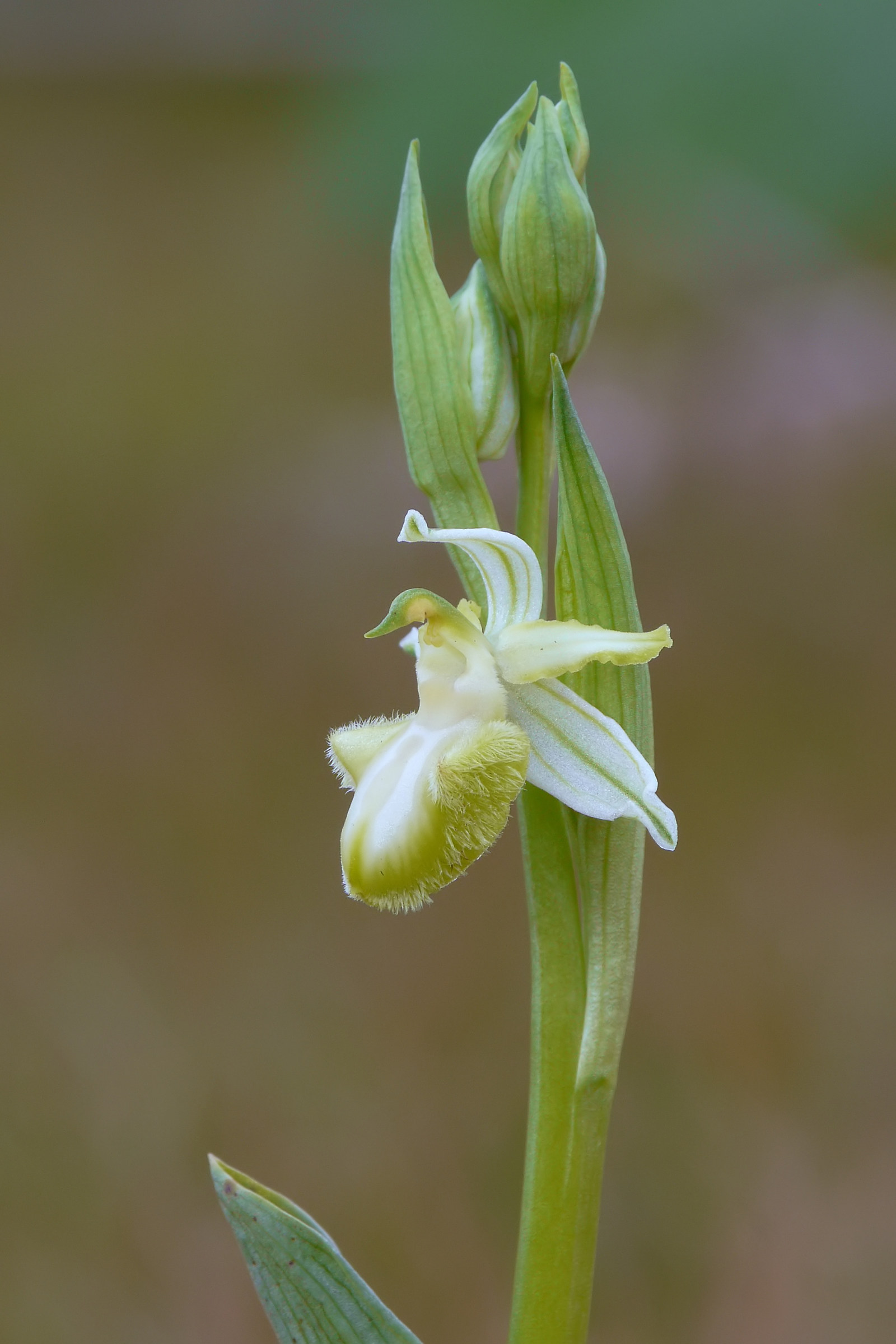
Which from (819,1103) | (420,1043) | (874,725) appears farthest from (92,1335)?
(874,725)

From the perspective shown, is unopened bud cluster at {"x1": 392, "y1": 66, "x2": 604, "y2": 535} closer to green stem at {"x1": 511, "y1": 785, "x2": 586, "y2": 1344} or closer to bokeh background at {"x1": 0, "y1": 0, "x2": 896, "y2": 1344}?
green stem at {"x1": 511, "y1": 785, "x2": 586, "y2": 1344}

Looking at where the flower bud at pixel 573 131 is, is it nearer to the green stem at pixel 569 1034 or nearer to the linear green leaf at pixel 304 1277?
the green stem at pixel 569 1034

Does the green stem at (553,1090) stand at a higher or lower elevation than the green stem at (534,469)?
lower

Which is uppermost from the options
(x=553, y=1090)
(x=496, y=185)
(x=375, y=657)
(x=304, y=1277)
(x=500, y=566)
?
(x=496, y=185)

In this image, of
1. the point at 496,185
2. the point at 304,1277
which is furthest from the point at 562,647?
the point at 304,1277

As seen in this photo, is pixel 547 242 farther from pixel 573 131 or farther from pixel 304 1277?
pixel 304 1277

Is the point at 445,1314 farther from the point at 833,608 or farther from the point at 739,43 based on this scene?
the point at 739,43

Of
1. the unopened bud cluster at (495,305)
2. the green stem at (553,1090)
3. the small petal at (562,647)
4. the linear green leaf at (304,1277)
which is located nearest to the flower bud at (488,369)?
the unopened bud cluster at (495,305)
